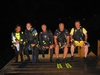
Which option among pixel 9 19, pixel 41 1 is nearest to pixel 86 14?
pixel 41 1

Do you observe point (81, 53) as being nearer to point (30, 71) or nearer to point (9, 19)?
point (30, 71)

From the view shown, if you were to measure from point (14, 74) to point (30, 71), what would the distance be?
A: 65 centimetres

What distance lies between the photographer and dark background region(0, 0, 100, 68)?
2994cm

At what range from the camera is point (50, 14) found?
107ft

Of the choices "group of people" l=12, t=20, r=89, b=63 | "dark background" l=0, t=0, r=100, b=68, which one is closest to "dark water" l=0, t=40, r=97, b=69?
"dark background" l=0, t=0, r=100, b=68

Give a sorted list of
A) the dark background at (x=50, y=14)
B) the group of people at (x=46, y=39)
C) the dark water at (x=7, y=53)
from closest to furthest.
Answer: the group of people at (x=46, y=39) → the dark water at (x=7, y=53) → the dark background at (x=50, y=14)

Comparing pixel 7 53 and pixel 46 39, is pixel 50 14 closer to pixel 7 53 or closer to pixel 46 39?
pixel 7 53

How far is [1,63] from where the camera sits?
83.8 feet

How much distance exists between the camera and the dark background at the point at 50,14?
2994 cm

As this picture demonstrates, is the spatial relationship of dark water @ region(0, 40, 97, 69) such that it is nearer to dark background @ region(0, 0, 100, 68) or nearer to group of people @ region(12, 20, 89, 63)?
dark background @ region(0, 0, 100, 68)

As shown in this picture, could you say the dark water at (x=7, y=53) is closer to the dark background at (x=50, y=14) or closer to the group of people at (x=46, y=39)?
the dark background at (x=50, y=14)

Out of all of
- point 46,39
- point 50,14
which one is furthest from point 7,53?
point 46,39

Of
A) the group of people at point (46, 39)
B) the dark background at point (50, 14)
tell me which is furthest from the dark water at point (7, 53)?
the group of people at point (46, 39)

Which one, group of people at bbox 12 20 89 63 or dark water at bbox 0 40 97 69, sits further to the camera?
dark water at bbox 0 40 97 69
